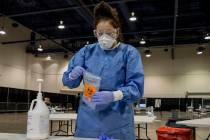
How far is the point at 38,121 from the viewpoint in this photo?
1227 mm

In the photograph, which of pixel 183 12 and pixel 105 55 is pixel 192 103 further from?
pixel 105 55

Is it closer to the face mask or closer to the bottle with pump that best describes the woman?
the face mask

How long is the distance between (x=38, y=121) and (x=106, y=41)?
1.81 ft

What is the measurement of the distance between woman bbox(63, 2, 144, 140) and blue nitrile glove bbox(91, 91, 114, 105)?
0.03 m

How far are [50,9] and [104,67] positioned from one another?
11223mm

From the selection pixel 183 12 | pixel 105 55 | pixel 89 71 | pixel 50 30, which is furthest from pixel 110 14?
pixel 50 30

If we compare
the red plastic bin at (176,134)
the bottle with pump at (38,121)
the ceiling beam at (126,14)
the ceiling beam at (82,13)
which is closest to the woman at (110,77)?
the bottle with pump at (38,121)

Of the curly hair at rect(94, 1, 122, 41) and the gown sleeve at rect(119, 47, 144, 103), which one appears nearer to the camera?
the gown sleeve at rect(119, 47, 144, 103)

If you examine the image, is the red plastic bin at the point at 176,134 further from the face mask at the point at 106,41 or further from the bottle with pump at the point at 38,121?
the bottle with pump at the point at 38,121

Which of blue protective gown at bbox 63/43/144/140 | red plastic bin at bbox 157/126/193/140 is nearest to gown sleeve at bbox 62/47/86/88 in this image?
blue protective gown at bbox 63/43/144/140

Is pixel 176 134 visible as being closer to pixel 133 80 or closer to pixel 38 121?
pixel 133 80

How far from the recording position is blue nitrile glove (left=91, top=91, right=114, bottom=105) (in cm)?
130

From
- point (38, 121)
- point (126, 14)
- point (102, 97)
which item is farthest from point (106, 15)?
point (126, 14)

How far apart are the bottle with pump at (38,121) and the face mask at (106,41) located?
1.52ft
